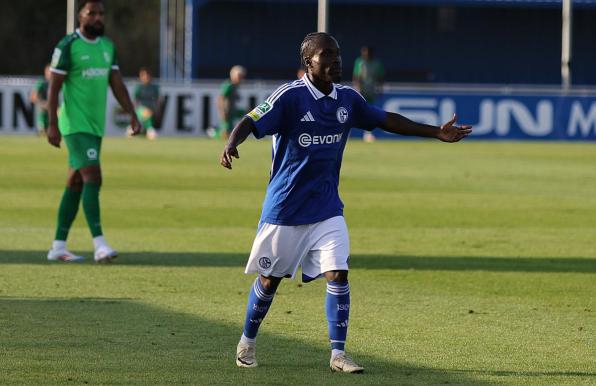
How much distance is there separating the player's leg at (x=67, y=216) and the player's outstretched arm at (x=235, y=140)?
5173 millimetres

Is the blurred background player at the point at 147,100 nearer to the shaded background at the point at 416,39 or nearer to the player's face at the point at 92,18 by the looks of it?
the shaded background at the point at 416,39

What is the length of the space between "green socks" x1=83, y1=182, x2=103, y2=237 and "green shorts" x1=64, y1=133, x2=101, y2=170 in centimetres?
19

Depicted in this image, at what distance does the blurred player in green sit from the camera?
12.1m

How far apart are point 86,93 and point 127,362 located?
503 cm

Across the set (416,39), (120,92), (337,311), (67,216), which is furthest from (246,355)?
(416,39)

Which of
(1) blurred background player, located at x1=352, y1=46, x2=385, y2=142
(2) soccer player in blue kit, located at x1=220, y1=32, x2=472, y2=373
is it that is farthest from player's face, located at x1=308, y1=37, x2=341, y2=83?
(1) blurred background player, located at x1=352, y1=46, x2=385, y2=142

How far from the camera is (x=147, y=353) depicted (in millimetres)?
7859

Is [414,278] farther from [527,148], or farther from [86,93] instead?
[527,148]

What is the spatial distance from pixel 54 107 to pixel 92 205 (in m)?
0.88

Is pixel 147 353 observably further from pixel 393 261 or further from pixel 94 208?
pixel 393 261

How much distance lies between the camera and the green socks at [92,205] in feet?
40.0

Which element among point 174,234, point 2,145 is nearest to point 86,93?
point 174,234

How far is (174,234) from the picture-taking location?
14547 mm

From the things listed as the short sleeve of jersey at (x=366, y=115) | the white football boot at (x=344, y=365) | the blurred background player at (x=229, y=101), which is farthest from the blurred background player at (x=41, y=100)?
the white football boot at (x=344, y=365)
